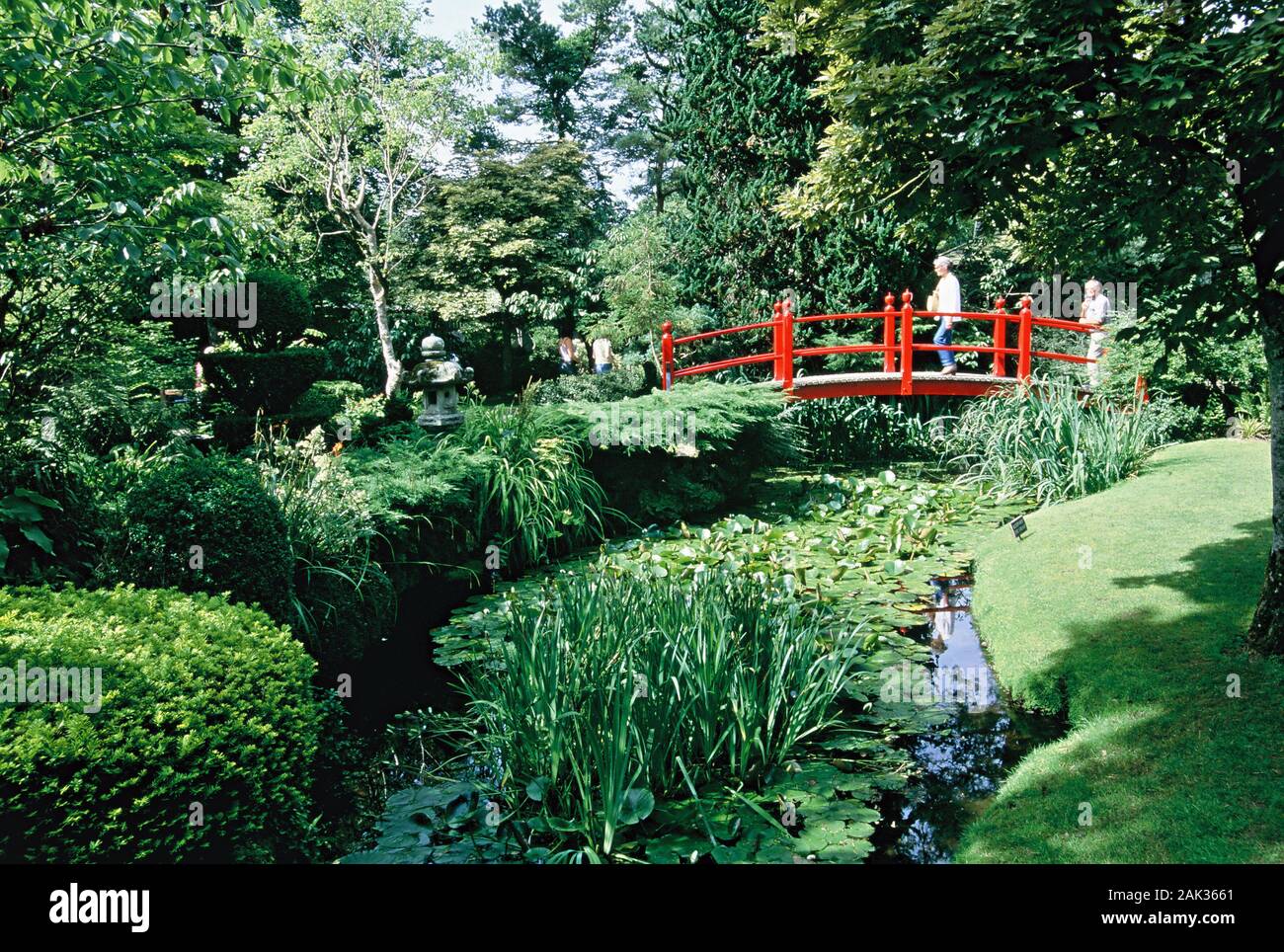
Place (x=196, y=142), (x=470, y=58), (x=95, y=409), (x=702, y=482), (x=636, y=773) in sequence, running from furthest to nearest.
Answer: (x=470, y=58) → (x=702, y=482) → (x=196, y=142) → (x=95, y=409) → (x=636, y=773)

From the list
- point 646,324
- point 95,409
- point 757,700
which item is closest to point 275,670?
point 757,700

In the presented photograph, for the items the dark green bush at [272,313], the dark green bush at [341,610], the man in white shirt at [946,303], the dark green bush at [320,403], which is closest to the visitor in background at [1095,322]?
the man in white shirt at [946,303]

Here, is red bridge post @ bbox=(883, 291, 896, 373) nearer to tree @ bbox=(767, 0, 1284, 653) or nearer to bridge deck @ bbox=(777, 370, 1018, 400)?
bridge deck @ bbox=(777, 370, 1018, 400)

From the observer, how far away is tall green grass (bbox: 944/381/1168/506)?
347 inches

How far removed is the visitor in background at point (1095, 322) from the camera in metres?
11.2

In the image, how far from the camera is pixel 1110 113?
3.64 m

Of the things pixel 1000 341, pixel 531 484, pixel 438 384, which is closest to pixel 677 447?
pixel 531 484

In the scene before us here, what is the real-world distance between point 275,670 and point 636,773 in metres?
1.51

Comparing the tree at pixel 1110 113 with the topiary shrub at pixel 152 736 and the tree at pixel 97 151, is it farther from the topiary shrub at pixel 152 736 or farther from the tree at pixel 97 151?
the topiary shrub at pixel 152 736

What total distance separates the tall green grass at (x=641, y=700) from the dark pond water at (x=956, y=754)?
21.5 inches

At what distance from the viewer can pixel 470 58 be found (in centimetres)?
1708

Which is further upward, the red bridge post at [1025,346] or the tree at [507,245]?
the tree at [507,245]

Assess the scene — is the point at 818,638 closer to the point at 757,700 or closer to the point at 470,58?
the point at 757,700
